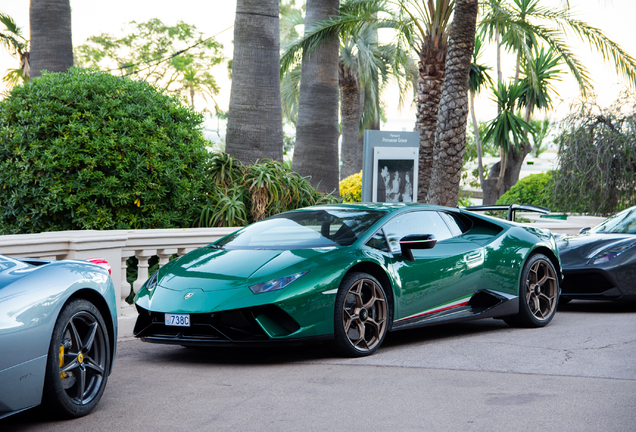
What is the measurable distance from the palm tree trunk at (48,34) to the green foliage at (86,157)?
11.4ft

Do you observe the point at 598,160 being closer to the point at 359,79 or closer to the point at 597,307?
the point at 597,307

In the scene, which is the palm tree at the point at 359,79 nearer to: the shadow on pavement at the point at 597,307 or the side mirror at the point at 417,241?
the shadow on pavement at the point at 597,307

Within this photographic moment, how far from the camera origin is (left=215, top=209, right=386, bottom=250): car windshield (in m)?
6.55

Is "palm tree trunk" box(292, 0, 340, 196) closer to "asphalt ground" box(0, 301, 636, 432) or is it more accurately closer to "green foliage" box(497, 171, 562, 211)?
"green foliage" box(497, 171, 562, 211)

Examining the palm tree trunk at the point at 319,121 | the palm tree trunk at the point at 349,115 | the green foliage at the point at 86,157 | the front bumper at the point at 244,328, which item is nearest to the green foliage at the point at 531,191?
the palm tree trunk at the point at 319,121

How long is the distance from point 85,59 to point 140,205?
41.7m

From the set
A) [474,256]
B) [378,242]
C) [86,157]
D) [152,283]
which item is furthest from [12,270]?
[86,157]

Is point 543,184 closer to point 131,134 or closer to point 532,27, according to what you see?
point 532,27

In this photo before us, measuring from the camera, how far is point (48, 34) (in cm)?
1280

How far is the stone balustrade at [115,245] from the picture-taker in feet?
22.4

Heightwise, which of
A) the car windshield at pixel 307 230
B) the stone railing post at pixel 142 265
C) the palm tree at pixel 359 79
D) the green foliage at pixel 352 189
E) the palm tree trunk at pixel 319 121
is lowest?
the stone railing post at pixel 142 265

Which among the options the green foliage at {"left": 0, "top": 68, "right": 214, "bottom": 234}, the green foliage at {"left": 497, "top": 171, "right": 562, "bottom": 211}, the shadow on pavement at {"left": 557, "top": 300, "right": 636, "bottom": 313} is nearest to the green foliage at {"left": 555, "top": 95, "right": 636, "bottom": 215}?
the green foliage at {"left": 497, "top": 171, "right": 562, "bottom": 211}

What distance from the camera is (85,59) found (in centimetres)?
4772

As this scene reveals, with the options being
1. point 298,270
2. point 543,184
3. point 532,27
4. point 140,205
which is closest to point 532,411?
point 298,270
